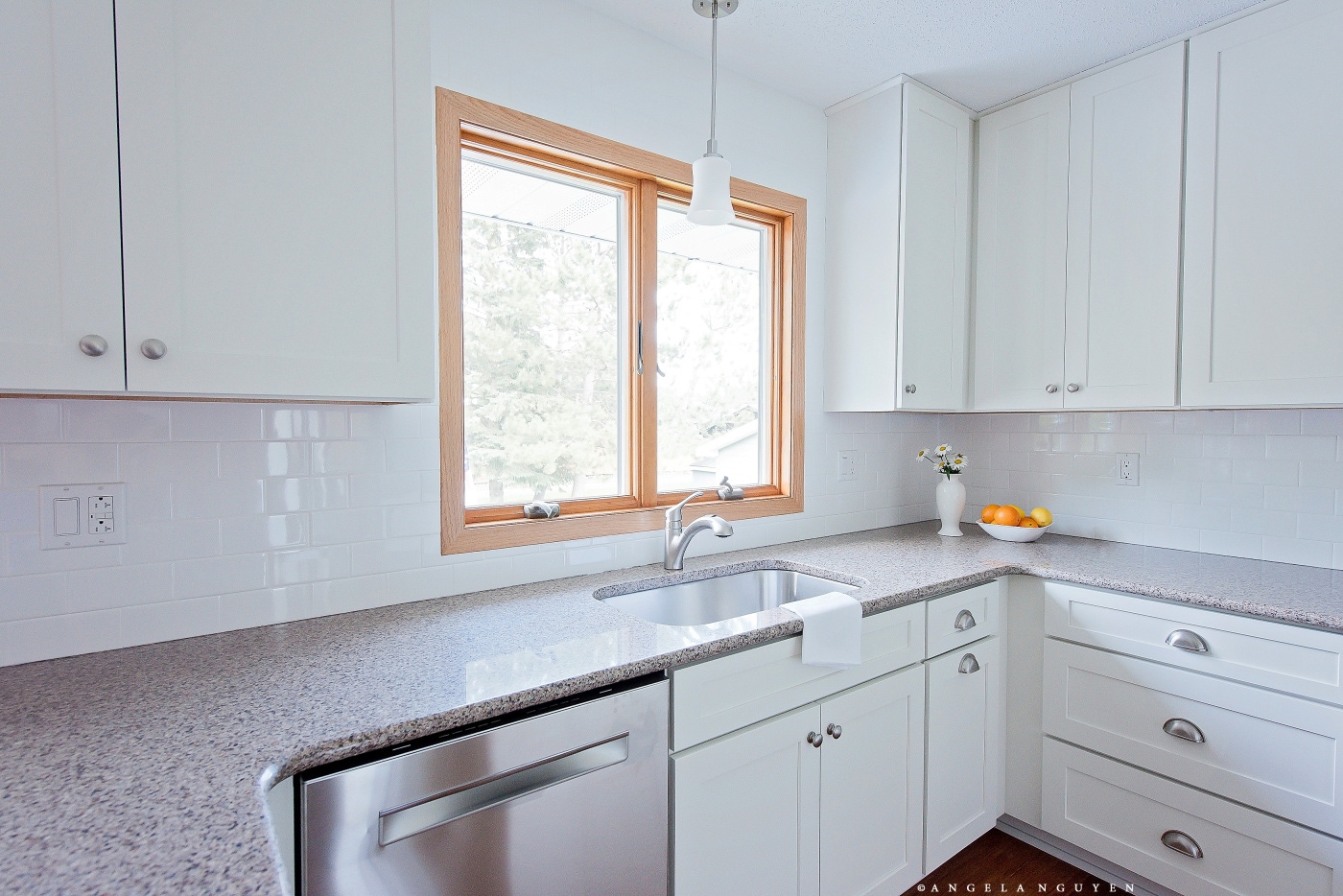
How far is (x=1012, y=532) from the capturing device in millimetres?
2334

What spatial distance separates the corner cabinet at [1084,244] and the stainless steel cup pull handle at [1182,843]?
1.19 meters

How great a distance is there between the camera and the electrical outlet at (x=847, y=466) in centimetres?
256

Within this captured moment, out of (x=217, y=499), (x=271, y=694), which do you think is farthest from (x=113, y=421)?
(x=271, y=694)

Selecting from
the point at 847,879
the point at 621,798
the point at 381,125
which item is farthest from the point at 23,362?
the point at 847,879

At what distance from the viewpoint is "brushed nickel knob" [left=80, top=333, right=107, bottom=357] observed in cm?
95

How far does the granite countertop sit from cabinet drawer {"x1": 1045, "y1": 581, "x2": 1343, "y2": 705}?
0.04 metres

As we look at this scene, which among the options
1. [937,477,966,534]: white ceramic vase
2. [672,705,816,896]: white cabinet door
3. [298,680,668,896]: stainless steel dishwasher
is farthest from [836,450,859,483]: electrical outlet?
[298,680,668,896]: stainless steel dishwasher

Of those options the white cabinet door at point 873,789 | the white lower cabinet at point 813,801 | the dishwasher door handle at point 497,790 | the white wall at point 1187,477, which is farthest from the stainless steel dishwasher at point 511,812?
the white wall at point 1187,477

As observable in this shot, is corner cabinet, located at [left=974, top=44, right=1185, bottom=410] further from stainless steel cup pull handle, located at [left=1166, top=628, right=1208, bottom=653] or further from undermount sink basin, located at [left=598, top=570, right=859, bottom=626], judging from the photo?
undermount sink basin, located at [left=598, top=570, right=859, bottom=626]

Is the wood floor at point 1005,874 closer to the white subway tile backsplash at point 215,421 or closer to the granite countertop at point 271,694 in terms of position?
the granite countertop at point 271,694

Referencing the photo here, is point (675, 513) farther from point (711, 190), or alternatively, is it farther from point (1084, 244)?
point (1084, 244)

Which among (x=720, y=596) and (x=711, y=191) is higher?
(x=711, y=191)

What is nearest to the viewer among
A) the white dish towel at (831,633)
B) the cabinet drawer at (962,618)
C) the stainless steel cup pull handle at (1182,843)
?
the white dish towel at (831,633)

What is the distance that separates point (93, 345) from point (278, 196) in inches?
14.3
